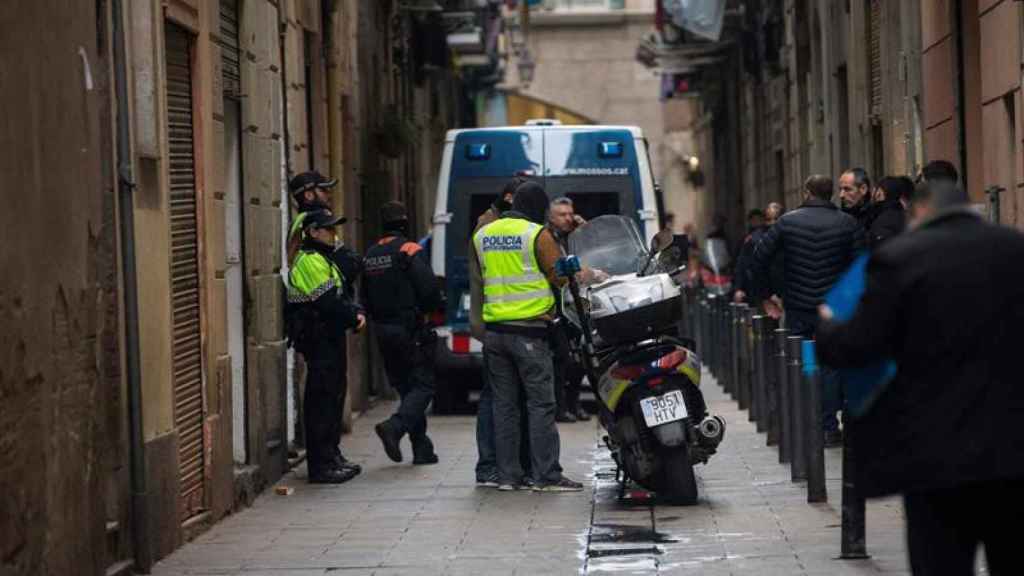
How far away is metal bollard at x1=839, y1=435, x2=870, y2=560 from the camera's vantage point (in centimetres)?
976

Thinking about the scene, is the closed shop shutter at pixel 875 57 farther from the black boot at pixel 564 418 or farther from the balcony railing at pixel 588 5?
the balcony railing at pixel 588 5

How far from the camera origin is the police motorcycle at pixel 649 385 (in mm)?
Answer: 12164

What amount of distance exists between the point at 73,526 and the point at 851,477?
3.21 m

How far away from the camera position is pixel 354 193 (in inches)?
842

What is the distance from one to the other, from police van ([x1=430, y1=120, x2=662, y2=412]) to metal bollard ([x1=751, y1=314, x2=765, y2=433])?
6.46 feet

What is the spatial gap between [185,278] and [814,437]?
3321 millimetres

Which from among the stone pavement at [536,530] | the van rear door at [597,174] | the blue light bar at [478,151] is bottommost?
the stone pavement at [536,530]

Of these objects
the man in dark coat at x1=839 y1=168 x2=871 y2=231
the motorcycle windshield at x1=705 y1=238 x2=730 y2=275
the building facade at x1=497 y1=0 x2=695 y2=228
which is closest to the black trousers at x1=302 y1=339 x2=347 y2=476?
the man in dark coat at x1=839 y1=168 x2=871 y2=231

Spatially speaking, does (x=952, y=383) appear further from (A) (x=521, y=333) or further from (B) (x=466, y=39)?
(B) (x=466, y=39)

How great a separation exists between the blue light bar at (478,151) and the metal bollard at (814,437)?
744 centimetres

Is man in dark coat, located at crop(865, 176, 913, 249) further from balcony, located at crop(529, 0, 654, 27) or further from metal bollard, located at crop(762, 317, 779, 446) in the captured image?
balcony, located at crop(529, 0, 654, 27)

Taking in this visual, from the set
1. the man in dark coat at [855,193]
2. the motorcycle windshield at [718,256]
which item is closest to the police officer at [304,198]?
the man in dark coat at [855,193]

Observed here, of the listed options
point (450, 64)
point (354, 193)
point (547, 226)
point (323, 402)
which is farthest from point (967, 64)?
point (450, 64)

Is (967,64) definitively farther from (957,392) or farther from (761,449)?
(957,392)
